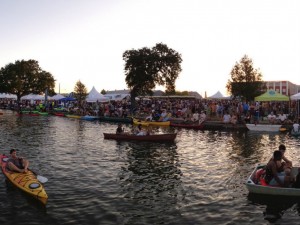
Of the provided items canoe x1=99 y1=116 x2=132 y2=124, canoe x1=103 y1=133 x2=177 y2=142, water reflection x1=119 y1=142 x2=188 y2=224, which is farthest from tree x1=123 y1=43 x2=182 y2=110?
water reflection x1=119 y1=142 x2=188 y2=224

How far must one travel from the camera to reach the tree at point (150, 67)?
194 feet

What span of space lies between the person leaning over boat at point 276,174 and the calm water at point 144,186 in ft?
2.31

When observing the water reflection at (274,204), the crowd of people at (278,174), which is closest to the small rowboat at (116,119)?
the crowd of people at (278,174)

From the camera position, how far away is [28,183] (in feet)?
41.7

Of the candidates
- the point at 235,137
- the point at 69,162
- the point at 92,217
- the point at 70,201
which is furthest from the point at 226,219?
the point at 235,137

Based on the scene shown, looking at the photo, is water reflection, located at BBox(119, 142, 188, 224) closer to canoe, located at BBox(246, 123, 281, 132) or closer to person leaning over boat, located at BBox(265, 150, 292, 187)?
person leaning over boat, located at BBox(265, 150, 292, 187)

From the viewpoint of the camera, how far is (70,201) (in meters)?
12.4

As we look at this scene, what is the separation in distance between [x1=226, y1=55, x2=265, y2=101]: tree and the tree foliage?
461 inches

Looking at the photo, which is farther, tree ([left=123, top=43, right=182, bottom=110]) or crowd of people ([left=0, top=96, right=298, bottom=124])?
tree ([left=123, top=43, right=182, bottom=110])

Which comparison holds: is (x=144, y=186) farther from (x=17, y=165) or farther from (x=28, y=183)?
(x=17, y=165)

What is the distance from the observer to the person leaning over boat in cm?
1285

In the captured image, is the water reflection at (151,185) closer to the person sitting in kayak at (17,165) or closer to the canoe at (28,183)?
the canoe at (28,183)

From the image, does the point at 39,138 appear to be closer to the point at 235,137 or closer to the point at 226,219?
the point at 235,137

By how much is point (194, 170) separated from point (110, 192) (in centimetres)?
585
